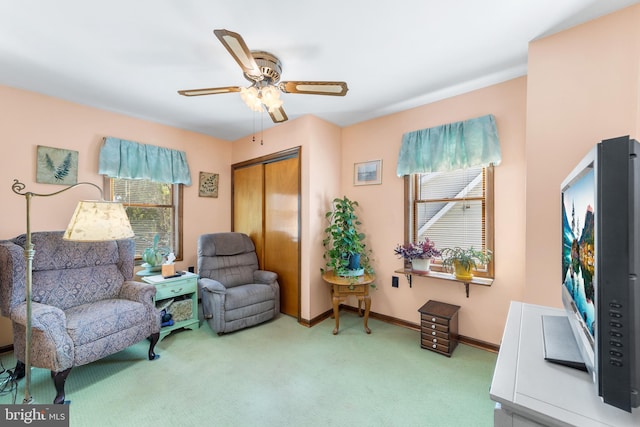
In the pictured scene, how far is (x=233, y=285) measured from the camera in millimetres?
3270

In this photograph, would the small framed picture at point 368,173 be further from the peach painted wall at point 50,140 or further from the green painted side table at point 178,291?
the peach painted wall at point 50,140

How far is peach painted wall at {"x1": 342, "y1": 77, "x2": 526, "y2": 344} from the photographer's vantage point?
231cm

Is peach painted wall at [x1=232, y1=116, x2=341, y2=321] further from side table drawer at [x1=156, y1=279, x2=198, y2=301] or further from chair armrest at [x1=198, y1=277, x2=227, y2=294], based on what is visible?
side table drawer at [x1=156, y1=279, x2=198, y2=301]

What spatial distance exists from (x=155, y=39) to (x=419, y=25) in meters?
1.77

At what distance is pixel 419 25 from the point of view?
169 centimetres

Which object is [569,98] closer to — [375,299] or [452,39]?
[452,39]

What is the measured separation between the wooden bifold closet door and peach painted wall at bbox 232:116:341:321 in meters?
0.09

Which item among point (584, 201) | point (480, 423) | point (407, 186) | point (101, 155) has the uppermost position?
point (101, 155)

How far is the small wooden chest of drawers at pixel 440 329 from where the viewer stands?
7.72ft

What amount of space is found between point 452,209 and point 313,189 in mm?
1521

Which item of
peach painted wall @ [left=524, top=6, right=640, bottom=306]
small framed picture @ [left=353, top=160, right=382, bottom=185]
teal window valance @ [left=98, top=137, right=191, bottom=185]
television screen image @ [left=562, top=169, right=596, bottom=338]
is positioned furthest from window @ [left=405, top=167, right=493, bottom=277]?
teal window valance @ [left=98, top=137, right=191, bottom=185]

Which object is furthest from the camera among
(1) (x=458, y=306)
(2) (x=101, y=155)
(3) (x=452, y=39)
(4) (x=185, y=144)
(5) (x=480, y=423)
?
(4) (x=185, y=144)

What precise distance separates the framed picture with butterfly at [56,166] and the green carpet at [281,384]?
1661mm

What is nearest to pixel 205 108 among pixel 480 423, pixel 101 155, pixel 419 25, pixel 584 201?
pixel 101 155
